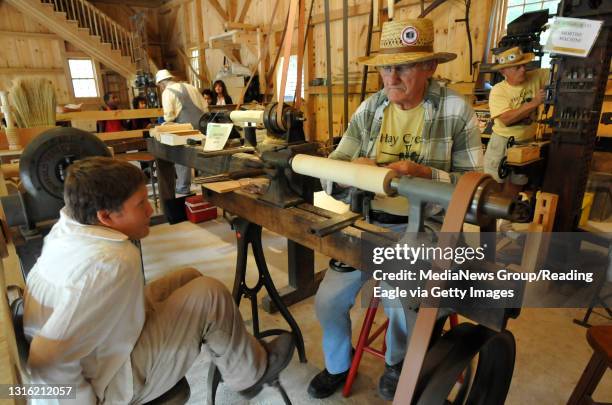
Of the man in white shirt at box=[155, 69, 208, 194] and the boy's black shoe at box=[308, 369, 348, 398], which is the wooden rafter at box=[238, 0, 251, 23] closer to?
the man in white shirt at box=[155, 69, 208, 194]

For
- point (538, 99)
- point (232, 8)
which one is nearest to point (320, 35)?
point (232, 8)

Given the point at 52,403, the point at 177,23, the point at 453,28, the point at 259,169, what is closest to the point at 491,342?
the point at 259,169

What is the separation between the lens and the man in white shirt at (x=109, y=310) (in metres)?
0.89

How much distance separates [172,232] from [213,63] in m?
5.60

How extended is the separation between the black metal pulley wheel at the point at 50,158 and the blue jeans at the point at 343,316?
1.25m

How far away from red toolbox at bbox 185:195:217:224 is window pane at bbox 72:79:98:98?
23.1 feet

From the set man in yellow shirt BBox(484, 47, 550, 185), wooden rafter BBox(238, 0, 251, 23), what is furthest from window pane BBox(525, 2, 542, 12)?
wooden rafter BBox(238, 0, 251, 23)

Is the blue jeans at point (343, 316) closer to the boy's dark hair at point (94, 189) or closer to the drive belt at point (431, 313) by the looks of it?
the drive belt at point (431, 313)

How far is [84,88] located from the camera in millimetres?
8898

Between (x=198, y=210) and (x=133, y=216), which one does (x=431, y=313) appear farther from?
(x=198, y=210)

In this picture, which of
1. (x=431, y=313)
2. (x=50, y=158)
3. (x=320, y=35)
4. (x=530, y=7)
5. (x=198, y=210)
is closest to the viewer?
(x=431, y=313)

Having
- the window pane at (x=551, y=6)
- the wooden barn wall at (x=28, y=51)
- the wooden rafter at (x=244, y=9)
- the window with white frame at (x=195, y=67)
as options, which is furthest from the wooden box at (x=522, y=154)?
the wooden barn wall at (x=28, y=51)

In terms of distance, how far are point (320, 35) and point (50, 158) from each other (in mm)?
4656

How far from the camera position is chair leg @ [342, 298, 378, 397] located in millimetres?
1517
